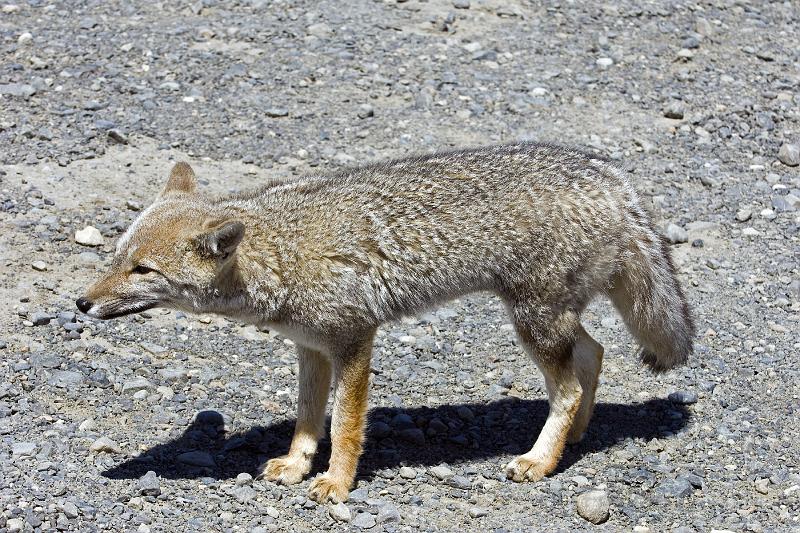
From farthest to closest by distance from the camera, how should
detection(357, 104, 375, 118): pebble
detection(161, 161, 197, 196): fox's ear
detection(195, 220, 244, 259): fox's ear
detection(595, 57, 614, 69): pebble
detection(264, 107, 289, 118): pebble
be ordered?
detection(595, 57, 614, 69): pebble → detection(357, 104, 375, 118): pebble → detection(264, 107, 289, 118): pebble → detection(161, 161, 197, 196): fox's ear → detection(195, 220, 244, 259): fox's ear

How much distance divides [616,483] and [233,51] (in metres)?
7.38

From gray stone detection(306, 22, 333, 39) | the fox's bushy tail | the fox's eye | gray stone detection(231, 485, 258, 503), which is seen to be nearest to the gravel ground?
gray stone detection(231, 485, 258, 503)

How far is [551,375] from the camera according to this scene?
7.16 metres

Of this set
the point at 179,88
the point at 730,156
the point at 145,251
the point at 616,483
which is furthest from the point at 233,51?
the point at 616,483

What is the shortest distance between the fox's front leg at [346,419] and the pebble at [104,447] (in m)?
1.27

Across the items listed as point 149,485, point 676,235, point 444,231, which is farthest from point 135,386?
point 676,235

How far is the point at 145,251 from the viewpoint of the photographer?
644 cm

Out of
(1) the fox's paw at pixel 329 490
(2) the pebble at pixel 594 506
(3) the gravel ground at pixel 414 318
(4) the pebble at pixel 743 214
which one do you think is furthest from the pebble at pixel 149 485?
(4) the pebble at pixel 743 214

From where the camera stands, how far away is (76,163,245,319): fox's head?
6.36m

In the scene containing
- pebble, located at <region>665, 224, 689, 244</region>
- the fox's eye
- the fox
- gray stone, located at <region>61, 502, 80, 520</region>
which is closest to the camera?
gray stone, located at <region>61, 502, 80, 520</region>

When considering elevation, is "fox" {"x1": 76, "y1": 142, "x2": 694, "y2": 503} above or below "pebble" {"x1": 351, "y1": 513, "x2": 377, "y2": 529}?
above

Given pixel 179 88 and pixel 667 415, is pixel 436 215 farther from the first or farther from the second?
pixel 179 88

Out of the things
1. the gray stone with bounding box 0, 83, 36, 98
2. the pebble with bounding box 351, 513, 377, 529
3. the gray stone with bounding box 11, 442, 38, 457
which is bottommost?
the pebble with bounding box 351, 513, 377, 529

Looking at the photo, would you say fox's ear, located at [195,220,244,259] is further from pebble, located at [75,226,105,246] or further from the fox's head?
pebble, located at [75,226,105,246]
